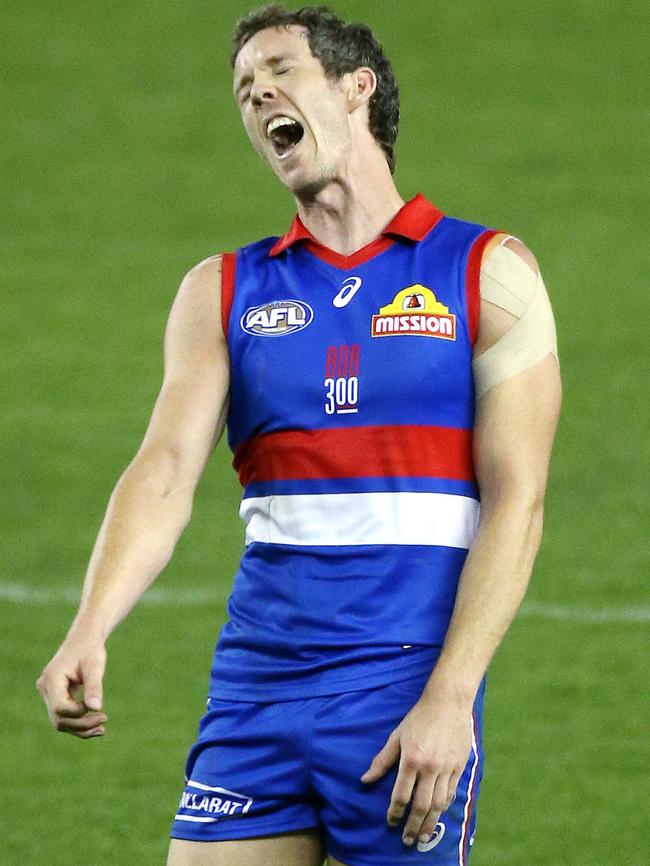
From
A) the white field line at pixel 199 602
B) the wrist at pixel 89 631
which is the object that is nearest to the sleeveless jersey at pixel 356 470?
the wrist at pixel 89 631

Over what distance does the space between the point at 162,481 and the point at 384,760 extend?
27.3 inches

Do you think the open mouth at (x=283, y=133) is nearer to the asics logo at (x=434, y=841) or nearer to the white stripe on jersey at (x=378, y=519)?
the white stripe on jersey at (x=378, y=519)

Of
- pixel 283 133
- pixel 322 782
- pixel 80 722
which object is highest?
pixel 283 133

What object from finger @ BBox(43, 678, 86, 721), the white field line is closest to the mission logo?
finger @ BBox(43, 678, 86, 721)

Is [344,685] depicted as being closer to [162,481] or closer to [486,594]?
[486,594]

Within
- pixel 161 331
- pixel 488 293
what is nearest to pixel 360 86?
pixel 488 293

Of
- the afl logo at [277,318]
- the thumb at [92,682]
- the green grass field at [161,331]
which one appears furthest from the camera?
the green grass field at [161,331]

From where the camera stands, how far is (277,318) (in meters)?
3.56

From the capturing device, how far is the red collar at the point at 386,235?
3625mm

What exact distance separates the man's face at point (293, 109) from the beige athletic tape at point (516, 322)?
1.35ft

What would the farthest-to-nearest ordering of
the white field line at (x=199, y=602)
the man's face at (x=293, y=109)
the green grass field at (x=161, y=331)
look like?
1. the white field line at (x=199, y=602)
2. the green grass field at (x=161, y=331)
3. the man's face at (x=293, y=109)

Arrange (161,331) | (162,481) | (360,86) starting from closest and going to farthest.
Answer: (162,481)
(360,86)
(161,331)

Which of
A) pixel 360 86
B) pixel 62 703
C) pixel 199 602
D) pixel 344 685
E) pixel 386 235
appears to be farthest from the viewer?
pixel 199 602

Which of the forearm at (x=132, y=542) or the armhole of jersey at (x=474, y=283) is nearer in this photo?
the forearm at (x=132, y=542)
